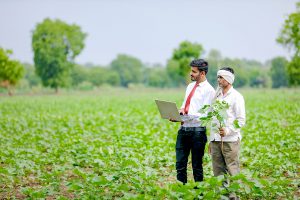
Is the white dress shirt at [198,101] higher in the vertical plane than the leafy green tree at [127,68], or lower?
lower

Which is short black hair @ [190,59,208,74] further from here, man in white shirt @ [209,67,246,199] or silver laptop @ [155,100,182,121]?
silver laptop @ [155,100,182,121]

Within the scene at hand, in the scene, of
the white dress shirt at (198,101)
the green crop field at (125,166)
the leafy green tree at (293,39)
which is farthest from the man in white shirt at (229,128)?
the leafy green tree at (293,39)

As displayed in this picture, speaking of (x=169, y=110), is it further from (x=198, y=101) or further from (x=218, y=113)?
(x=218, y=113)

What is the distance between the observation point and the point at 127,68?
138 meters

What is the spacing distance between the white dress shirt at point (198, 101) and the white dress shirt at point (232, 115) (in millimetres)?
250

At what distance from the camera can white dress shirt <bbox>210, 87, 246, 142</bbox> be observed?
500cm

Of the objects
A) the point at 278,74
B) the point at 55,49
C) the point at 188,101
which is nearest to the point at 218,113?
the point at 188,101

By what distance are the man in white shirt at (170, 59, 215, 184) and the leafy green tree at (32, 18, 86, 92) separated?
178 feet

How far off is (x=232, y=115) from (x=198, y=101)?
52 cm

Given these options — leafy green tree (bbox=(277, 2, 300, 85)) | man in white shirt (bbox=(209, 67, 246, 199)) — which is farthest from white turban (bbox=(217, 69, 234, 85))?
leafy green tree (bbox=(277, 2, 300, 85))

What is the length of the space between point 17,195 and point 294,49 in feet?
108

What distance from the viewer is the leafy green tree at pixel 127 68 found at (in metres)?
132

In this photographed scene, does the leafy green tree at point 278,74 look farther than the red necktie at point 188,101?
Yes

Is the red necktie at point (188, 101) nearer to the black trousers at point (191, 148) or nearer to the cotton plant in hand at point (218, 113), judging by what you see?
the black trousers at point (191, 148)
